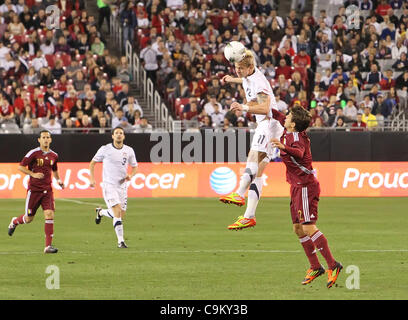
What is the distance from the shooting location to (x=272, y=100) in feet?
43.8

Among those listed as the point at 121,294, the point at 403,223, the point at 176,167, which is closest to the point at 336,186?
the point at 176,167

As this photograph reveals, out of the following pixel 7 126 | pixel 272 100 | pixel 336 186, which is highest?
pixel 272 100

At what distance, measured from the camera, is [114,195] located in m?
18.4

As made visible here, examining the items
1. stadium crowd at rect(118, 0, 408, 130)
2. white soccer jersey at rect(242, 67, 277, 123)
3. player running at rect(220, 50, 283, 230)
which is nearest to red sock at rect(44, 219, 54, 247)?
player running at rect(220, 50, 283, 230)

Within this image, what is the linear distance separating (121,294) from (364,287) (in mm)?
3039

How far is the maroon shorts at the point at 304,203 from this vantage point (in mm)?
12086

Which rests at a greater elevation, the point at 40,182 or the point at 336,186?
the point at 40,182

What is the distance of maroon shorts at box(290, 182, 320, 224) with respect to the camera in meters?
12.1

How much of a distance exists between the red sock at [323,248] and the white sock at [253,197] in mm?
1546

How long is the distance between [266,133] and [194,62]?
69.7 ft

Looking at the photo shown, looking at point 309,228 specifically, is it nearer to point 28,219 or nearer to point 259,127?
point 259,127

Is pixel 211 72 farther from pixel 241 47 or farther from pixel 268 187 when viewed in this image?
pixel 241 47

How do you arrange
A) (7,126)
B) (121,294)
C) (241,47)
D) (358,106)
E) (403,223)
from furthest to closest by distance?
(358,106)
(7,126)
(403,223)
(241,47)
(121,294)

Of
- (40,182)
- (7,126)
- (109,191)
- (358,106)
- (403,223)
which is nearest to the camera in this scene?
(40,182)
